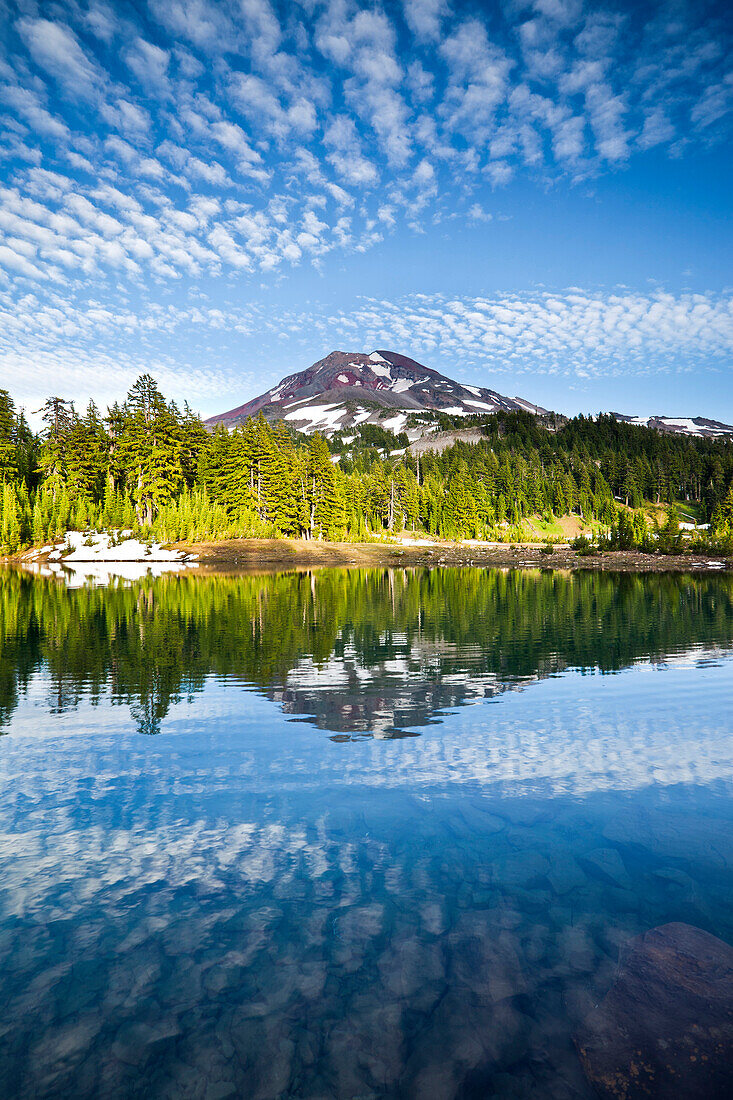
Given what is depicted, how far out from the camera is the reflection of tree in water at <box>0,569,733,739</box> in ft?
44.9

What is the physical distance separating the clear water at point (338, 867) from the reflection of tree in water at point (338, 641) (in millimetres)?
229

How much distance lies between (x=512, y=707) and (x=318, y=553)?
60.0 meters

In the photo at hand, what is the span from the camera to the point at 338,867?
257 inches

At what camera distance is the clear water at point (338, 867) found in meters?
4.21

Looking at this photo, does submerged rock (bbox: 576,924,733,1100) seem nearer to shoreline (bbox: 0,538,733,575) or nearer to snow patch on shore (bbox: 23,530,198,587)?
shoreline (bbox: 0,538,733,575)

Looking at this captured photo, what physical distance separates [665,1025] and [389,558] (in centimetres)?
7178

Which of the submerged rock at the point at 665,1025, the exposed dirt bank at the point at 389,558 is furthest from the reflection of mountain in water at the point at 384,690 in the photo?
the exposed dirt bank at the point at 389,558

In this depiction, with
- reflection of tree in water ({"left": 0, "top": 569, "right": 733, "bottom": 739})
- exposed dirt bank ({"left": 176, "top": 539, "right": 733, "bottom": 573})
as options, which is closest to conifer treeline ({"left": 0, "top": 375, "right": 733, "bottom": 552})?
exposed dirt bank ({"left": 176, "top": 539, "right": 733, "bottom": 573})

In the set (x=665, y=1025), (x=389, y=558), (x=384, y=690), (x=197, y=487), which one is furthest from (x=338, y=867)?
(x=197, y=487)

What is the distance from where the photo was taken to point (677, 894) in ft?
19.6

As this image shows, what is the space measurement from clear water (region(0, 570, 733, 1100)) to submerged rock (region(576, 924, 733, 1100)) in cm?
19

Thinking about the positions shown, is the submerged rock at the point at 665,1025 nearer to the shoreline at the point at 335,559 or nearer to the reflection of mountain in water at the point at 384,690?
the reflection of mountain in water at the point at 384,690

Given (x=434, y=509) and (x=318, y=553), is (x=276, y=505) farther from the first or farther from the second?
(x=434, y=509)

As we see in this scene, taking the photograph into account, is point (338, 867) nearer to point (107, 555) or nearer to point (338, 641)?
point (338, 641)
